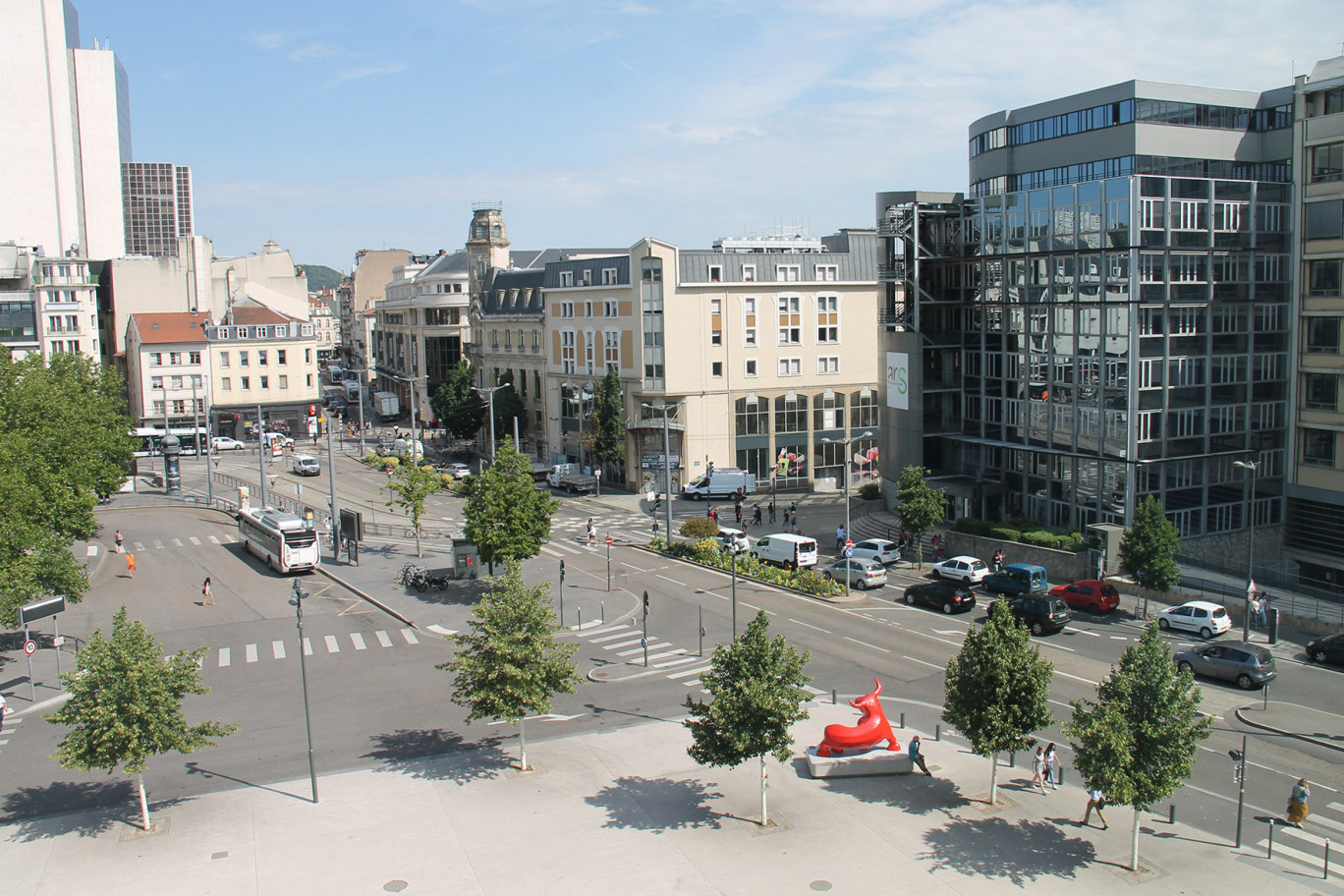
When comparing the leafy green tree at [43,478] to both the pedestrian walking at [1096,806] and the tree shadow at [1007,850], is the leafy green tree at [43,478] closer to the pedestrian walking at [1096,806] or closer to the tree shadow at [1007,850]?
the tree shadow at [1007,850]

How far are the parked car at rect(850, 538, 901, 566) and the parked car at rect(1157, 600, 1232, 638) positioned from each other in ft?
45.4

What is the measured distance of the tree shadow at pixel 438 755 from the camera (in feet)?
93.3

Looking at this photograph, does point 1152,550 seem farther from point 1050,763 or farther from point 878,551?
point 1050,763

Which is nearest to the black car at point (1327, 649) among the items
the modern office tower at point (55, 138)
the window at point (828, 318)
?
the window at point (828, 318)

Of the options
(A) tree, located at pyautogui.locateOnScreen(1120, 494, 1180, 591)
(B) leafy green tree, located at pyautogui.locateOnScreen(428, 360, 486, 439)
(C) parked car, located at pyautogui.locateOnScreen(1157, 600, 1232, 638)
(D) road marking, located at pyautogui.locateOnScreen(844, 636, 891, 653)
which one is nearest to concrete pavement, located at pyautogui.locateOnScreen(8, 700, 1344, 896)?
(D) road marking, located at pyautogui.locateOnScreen(844, 636, 891, 653)

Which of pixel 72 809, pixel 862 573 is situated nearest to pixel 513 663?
pixel 72 809

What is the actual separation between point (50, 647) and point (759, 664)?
3140cm

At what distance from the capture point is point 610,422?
76.8 meters

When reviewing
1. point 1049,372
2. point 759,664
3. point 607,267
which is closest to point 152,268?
point 607,267

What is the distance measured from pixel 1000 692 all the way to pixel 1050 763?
13.0ft

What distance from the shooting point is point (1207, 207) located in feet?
Result: 165

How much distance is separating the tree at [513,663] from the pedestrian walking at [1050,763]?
40.8ft

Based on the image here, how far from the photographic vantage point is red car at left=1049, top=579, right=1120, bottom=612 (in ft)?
143

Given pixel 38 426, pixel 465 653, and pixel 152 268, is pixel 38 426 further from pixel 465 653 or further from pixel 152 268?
pixel 152 268
